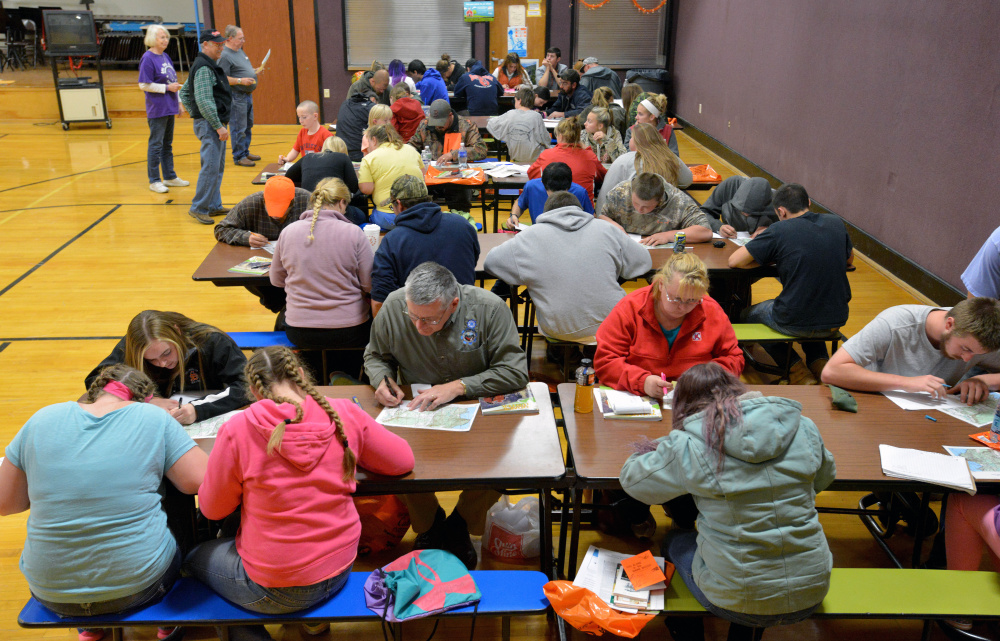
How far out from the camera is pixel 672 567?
2.38 m

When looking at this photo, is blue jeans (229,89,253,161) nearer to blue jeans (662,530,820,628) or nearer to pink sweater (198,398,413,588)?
pink sweater (198,398,413,588)

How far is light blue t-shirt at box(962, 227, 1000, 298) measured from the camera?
138 inches

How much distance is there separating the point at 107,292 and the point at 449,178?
283 cm

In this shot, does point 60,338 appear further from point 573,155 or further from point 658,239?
point 658,239

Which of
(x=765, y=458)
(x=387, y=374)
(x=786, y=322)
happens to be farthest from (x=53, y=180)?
(x=765, y=458)

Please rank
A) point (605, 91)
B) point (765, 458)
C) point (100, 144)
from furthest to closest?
1. point (100, 144)
2. point (605, 91)
3. point (765, 458)

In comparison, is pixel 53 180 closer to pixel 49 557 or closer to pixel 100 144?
pixel 100 144

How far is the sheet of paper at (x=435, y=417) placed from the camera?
264 cm

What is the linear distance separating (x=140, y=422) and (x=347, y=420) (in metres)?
0.61

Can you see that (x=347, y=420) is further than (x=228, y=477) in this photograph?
Yes

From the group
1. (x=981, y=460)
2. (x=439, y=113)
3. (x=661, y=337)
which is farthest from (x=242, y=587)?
(x=439, y=113)

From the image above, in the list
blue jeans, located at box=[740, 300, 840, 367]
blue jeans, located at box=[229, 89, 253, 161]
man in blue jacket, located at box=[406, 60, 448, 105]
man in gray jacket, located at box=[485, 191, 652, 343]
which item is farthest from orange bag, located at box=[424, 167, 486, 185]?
blue jeans, located at box=[229, 89, 253, 161]

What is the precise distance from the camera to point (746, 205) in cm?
486

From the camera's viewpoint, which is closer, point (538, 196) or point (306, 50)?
point (538, 196)
